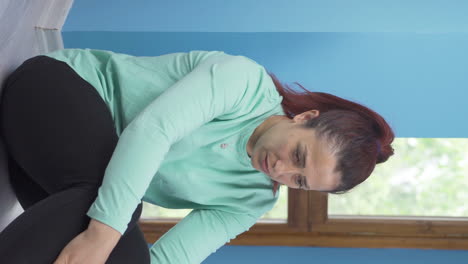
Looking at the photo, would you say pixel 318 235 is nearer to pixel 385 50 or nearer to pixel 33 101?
pixel 385 50

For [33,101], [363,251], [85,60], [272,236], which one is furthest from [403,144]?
[33,101]

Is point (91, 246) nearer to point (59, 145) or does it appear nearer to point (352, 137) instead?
point (59, 145)

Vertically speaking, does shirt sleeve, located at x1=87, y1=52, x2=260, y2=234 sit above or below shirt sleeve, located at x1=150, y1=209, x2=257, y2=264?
above

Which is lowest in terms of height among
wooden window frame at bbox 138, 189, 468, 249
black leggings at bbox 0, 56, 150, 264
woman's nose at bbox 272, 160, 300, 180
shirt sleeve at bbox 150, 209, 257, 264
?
wooden window frame at bbox 138, 189, 468, 249

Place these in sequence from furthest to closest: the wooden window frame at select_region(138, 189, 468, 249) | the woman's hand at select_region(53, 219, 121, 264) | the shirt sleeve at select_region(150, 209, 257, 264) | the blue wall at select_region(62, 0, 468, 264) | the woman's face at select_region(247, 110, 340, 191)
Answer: the wooden window frame at select_region(138, 189, 468, 249) → the blue wall at select_region(62, 0, 468, 264) → the shirt sleeve at select_region(150, 209, 257, 264) → the woman's face at select_region(247, 110, 340, 191) → the woman's hand at select_region(53, 219, 121, 264)

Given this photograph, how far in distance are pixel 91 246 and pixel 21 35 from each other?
76 centimetres

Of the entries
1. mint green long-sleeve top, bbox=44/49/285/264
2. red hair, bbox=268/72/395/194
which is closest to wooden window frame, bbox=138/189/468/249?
mint green long-sleeve top, bbox=44/49/285/264

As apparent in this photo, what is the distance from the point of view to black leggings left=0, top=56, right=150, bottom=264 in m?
1.10

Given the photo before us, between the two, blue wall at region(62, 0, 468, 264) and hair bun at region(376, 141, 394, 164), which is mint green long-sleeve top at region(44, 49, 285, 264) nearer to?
hair bun at region(376, 141, 394, 164)

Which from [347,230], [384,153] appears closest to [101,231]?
[384,153]

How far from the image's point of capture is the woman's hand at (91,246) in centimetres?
108

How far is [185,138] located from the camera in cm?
140

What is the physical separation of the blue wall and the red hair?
0.45m

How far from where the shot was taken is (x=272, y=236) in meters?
2.69
